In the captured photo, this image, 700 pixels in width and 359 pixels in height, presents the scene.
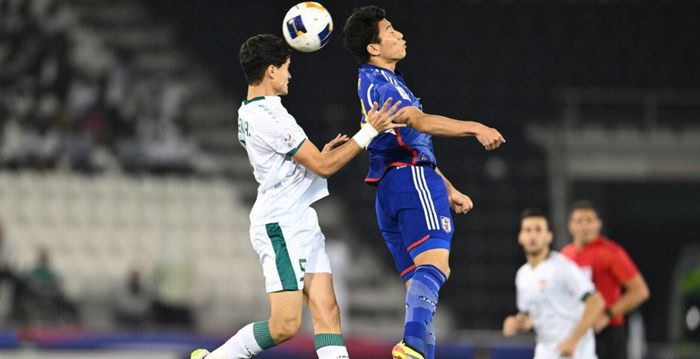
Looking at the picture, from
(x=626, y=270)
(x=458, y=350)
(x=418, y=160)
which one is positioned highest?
(x=418, y=160)

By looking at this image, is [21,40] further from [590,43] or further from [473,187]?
[590,43]

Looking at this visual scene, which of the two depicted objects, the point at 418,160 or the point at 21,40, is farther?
the point at 21,40

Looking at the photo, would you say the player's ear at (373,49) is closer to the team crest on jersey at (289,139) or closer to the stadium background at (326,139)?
the team crest on jersey at (289,139)

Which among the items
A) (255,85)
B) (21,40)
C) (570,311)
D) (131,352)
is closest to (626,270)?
(570,311)

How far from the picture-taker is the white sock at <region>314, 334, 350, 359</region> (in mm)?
6504

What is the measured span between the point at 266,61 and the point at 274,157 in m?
0.51

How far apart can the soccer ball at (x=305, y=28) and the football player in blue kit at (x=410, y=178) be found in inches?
7.2

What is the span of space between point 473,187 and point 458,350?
569 centimetres

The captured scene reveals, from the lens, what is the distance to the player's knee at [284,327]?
252 inches

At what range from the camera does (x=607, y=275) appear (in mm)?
9445

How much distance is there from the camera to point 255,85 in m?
6.61

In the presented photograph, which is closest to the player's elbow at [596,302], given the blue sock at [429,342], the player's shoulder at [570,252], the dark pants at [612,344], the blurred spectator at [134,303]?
the player's shoulder at [570,252]

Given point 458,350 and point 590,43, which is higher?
point 590,43

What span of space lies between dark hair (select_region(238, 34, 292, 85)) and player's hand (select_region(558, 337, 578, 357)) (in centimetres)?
309
